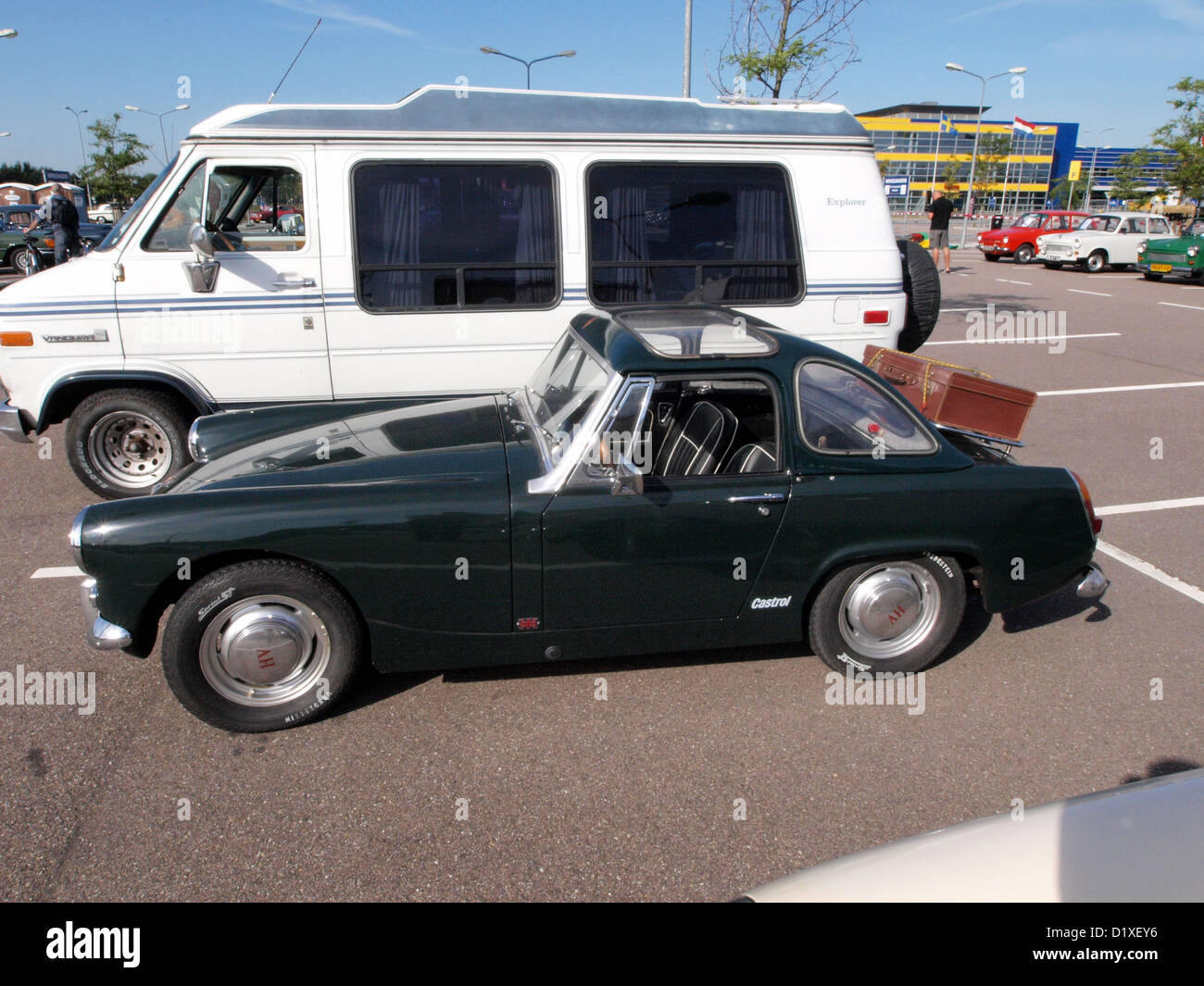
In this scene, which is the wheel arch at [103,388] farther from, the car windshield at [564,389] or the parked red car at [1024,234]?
the parked red car at [1024,234]

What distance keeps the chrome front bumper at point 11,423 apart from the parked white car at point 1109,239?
2534 centimetres

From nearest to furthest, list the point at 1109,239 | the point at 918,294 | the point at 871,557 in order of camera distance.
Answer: the point at 871,557 → the point at 918,294 → the point at 1109,239

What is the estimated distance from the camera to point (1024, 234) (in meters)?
25.8

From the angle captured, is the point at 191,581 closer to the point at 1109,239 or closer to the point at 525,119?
the point at 525,119

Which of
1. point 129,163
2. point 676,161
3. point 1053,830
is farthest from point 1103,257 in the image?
point 129,163

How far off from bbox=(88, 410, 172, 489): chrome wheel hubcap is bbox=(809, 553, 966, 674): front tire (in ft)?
14.3

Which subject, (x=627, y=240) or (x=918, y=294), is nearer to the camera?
(x=627, y=240)

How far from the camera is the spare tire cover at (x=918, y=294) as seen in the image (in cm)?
636

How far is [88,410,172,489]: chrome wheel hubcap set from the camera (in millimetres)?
5414

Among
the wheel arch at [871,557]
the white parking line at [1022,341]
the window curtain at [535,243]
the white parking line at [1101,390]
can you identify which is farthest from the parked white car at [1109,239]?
the wheel arch at [871,557]

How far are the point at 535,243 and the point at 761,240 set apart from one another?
1.56m

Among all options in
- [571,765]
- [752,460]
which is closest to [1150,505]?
[752,460]

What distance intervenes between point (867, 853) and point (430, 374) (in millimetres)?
4360
